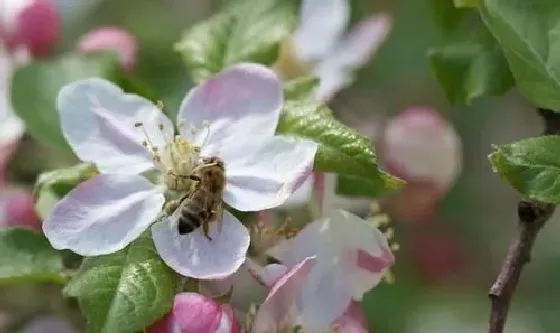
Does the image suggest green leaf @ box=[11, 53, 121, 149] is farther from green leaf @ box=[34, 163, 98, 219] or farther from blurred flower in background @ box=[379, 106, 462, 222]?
blurred flower in background @ box=[379, 106, 462, 222]

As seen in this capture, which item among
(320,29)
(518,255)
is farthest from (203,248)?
(320,29)

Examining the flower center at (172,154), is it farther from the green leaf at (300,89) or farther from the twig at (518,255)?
the twig at (518,255)

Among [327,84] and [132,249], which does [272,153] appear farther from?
[327,84]

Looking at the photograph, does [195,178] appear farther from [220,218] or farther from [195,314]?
[195,314]

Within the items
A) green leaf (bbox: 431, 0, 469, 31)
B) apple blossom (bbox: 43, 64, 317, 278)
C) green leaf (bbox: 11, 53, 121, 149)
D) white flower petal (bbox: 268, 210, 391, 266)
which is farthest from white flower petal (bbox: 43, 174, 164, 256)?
green leaf (bbox: 431, 0, 469, 31)

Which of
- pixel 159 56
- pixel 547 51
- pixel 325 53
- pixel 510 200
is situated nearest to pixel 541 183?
pixel 547 51
